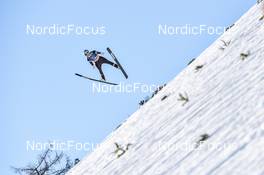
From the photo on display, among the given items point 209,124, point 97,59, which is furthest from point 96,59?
point 209,124

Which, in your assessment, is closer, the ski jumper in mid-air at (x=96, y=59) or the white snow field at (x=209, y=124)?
the white snow field at (x=209, y=124)

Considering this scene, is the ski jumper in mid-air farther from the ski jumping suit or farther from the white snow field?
the white snow field

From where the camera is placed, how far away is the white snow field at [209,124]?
11.8ft

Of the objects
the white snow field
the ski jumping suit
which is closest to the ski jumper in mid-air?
the ski jumping suit

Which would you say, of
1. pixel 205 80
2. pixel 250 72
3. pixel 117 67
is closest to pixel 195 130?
pixel 250 72

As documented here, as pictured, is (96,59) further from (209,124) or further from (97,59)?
(209,124)

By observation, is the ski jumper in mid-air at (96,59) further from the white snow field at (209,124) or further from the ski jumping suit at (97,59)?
the white snow field at (209,124)

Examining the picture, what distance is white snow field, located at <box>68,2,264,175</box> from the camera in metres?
3.60

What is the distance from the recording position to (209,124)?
14.9ft

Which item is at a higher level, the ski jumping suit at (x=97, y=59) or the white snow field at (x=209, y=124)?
the ski jumping suit at (x=97, y=59)

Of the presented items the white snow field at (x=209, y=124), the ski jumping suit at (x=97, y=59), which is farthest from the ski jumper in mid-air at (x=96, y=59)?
the white snow field at (x=209, y=124)

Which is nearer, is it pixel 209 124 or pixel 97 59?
pixel 209 124

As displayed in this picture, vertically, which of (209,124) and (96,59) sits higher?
(96,59)

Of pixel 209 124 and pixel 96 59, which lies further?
pixel 96 59
